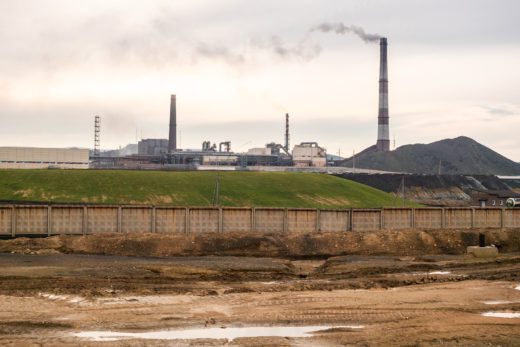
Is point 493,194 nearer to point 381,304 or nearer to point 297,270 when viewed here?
point 297,270

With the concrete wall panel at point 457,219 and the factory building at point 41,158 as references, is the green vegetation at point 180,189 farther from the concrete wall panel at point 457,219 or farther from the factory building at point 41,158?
the factory building at point 41,158

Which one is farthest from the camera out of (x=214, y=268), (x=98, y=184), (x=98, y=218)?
(x=98, y=184)

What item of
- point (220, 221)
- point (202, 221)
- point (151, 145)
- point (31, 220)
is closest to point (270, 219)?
point (220, 221)

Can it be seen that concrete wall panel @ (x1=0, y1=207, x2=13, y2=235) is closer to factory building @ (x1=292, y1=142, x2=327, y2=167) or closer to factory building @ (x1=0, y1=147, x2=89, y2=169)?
factory building @ (x1=0, y1=147, x2=89, y2=169)

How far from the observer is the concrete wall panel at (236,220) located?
156 feet

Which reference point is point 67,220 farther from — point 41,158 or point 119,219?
point 41,158

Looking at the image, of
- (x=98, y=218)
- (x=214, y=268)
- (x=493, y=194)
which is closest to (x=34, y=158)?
(x=493, y=194)

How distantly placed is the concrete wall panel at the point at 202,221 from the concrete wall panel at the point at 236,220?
2.16 ft

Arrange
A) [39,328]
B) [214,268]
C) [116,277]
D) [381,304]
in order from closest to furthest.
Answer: [39,328]
[381,304]
[116,277]
[214,268]

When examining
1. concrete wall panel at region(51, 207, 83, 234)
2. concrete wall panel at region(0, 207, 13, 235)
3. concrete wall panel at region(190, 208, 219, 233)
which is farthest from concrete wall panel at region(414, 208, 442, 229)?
concrete wall panel at region(0, 207, 13, 235)

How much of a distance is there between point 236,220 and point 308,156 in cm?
12402

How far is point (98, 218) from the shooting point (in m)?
46.2

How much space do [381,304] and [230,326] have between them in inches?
252

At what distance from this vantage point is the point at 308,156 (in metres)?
171
